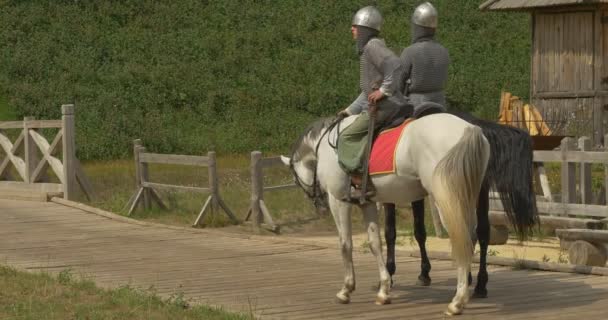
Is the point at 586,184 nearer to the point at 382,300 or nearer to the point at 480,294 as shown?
the point at 480,294

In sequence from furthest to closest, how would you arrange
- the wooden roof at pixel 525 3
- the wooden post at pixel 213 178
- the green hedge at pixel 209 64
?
the green hedge at pixel 209 64
the wooden roof at pixel 525 3
the wooden post at pixel 213 178

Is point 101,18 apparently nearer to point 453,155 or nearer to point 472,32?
point 472,32

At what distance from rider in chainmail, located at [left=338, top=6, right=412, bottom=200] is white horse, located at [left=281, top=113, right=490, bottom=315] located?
0.22 m

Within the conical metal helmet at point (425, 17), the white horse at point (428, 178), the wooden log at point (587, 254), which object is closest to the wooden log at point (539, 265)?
the wooden log at point (587, 254)

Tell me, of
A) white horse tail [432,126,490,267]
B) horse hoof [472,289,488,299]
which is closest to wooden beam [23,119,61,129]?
horse hoof [472,289,488,299]

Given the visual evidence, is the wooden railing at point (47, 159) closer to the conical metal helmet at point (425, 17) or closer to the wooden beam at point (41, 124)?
the wooden beam at point (41, 124)

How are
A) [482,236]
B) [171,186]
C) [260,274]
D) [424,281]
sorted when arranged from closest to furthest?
[482,236], [424,281], [260,274], [171,186]

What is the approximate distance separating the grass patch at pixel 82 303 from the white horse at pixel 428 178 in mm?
1418

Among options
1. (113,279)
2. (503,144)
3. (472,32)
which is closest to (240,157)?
(472,32)

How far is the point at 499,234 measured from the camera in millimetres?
14531

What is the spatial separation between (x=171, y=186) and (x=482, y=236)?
9070mm

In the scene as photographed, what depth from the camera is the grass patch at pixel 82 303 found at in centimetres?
917

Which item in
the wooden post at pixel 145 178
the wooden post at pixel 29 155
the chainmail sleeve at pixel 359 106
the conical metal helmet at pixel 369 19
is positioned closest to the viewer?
the conical metal helmet at pixel 369 19

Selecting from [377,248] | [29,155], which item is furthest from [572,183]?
[29,155]
